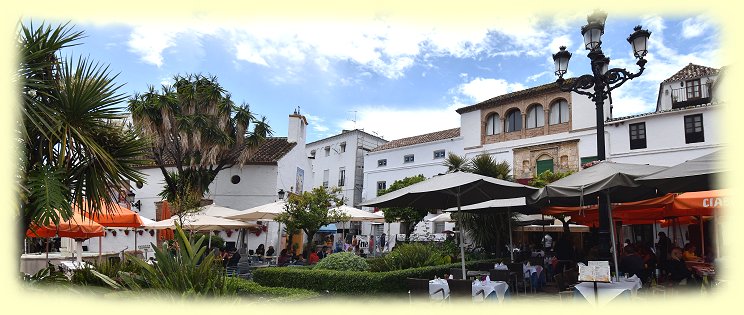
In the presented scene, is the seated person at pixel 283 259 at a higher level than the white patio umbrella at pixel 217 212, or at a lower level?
lower

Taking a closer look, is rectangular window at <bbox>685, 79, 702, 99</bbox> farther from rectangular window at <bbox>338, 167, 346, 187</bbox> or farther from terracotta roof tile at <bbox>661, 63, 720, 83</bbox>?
rectangular window at <bbox>338, 167, 346, 187</bbox>

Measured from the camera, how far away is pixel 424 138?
40219mm

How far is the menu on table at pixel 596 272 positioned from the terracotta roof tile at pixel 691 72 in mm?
28849

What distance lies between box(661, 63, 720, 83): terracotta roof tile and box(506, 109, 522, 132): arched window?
959cm

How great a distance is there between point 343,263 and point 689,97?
2930 cm

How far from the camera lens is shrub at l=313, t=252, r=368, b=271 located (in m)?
10.6

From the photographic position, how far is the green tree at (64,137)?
6.78m

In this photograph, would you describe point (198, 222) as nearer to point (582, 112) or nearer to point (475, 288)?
point (475, 288)

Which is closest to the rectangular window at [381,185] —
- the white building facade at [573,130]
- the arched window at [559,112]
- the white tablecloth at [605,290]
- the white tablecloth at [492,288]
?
the white building facade at [573,130]

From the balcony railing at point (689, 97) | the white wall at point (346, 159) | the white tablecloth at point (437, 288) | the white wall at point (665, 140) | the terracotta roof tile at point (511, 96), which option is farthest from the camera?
the white wall at point (346, 159)

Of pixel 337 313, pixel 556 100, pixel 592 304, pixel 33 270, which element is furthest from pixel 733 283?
pixel 556 100

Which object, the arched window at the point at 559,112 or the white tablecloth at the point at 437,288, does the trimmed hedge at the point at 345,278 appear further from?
the arched window at the point at 559,112

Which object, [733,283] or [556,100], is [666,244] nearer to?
[733,283]

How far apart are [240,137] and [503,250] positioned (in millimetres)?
15776
